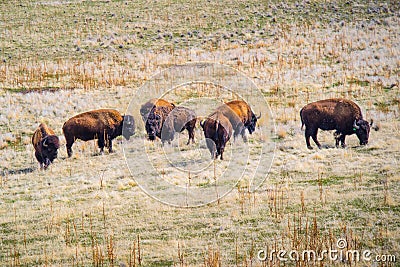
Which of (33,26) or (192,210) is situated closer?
(192,210)

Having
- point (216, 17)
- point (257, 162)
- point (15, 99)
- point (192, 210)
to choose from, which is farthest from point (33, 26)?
point (192, 210)

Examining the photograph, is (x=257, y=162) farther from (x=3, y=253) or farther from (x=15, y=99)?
(x=15, y=99)

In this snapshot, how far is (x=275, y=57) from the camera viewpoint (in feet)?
108

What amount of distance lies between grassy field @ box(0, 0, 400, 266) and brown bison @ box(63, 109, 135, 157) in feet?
1.74

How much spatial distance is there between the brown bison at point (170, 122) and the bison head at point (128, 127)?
1.16 meters

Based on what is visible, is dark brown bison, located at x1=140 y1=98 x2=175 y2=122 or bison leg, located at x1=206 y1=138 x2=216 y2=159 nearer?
bison leg, located at x1=206 y1=138 x2=216 y2=159

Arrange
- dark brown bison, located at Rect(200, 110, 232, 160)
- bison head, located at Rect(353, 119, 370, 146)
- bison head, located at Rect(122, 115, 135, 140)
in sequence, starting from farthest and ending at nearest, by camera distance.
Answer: bison head, located at Rect(122, 115, 135, 140)
bison head, located at Rect(353, 119, 370, 146)
dark brown bison, located at Rect(200, 110, 232, 160)

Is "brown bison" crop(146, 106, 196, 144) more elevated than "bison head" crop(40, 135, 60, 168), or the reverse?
"brown bison" crop(146, 106, 196, 144)

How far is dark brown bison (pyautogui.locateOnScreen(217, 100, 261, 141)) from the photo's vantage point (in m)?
17.0

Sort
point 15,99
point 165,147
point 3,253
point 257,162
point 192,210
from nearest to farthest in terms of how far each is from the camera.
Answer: point 3,253
point 192,210
point 257,162
point 165,147
point 15,99

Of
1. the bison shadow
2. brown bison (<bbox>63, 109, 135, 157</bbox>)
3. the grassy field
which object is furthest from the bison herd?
the grassy field

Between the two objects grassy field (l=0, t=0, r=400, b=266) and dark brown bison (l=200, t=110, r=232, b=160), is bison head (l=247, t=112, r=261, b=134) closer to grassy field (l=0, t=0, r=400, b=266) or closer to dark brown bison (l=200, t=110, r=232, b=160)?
grassy field (l=0, t=0, r=400, b=266)

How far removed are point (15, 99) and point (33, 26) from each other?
19.0 m

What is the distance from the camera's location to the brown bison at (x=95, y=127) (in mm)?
17219
